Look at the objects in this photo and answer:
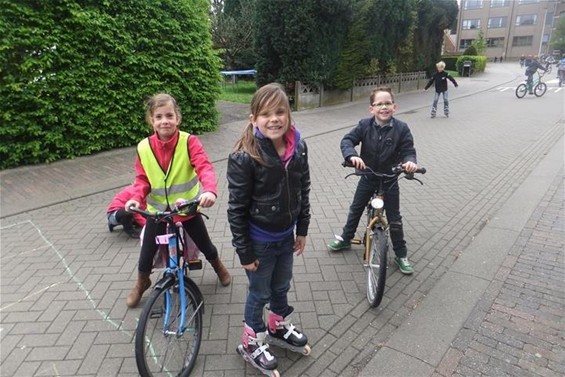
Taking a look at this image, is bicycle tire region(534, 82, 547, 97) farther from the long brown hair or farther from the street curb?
the long brown hair

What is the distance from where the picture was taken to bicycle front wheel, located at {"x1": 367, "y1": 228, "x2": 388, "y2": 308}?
3.19 meters

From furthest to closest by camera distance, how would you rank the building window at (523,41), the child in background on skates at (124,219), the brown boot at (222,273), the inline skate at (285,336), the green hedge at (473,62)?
1. the building window at (523,41)
2. the green hedge at (473,62)
3. the child in background on skates at (124,219)
4. the brown boot at (222,273)
5. the inline skate at (285,336)

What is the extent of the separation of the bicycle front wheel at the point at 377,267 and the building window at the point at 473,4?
98.4m

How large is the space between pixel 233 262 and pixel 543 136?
31.7 feet

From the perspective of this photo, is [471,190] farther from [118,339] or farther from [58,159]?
[58,159]

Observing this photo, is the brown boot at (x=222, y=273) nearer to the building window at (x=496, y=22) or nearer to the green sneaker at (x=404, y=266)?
the green sneaker at (x=404, y=266)

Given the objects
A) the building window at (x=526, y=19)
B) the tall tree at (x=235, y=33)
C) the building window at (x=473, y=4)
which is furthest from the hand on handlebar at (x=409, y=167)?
the building window at (x=473, y=4)

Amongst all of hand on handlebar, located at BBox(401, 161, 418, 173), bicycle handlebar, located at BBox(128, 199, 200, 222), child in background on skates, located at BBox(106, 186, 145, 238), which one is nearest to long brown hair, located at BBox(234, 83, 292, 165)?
bicycle handlebar, located at BBox(128, 199, 200, 222)

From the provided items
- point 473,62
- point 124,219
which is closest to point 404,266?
point 124,219

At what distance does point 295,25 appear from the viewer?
41.3 ft

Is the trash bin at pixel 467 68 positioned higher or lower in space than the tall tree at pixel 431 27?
lower

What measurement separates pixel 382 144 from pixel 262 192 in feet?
5.50

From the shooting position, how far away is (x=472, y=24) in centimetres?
8500

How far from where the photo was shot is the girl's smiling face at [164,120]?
2.84 m
